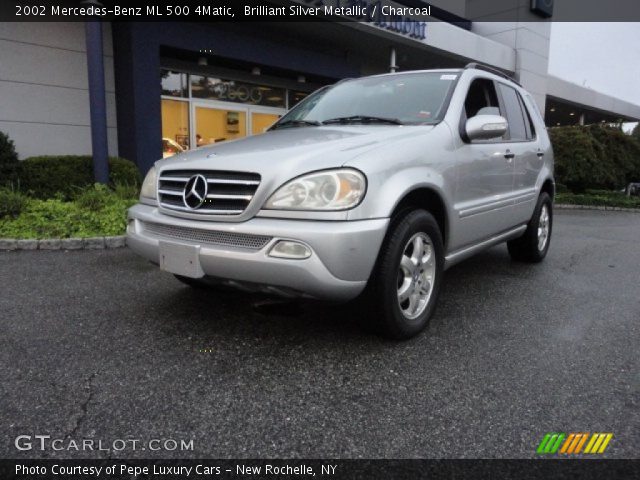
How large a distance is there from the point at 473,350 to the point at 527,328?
620 millimetres

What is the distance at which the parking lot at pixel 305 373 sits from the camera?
1.91 meters

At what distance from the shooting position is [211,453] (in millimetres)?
1791

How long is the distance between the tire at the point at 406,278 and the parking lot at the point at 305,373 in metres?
0.16

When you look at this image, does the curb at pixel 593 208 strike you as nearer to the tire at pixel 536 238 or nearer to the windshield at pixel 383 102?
the tire at pixel 536 238

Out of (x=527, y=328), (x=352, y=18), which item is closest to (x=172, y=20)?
(x=352, y=18)

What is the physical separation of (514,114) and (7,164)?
7.10m

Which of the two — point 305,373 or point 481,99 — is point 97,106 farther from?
point 305,373

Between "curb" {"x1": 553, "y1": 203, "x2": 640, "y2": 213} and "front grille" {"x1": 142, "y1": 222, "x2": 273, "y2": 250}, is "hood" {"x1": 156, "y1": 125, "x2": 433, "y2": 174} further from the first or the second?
"curb" {"x1": 553, "y1": 203, "x2": 640, "y2": 213}

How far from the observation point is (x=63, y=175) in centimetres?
768

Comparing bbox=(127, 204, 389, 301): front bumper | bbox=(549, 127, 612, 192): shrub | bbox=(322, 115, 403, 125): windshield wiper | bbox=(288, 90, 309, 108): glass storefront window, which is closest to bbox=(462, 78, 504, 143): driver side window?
bbox=(322, 115, 403, 125): windshield wiper

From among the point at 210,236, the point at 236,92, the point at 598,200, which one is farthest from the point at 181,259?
the point at 598,200

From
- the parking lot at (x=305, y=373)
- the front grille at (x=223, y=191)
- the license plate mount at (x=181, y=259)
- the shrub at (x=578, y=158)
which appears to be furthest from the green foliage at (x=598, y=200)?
the license plate mount at (x=181, y=259)

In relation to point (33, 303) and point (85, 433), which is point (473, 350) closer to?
point (85, 433)

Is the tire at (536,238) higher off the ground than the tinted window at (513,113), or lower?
lower
